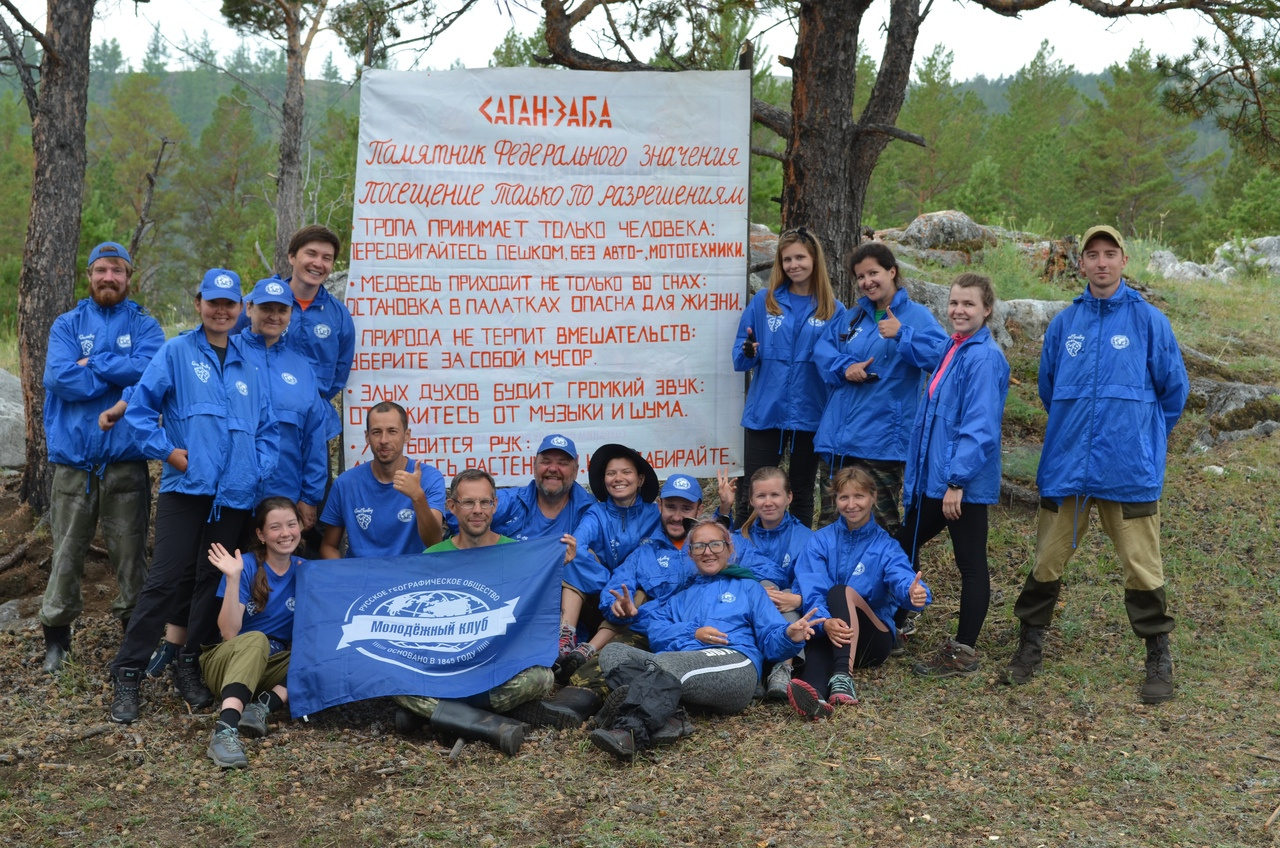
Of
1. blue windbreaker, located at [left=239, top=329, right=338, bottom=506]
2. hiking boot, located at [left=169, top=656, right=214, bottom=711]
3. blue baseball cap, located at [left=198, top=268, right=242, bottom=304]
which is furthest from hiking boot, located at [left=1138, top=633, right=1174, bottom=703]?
blue baseball cap, located at [left=198, top=268, right=242, bottom=304]

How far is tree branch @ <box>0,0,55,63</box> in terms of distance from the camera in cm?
662

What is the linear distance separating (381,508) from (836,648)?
2239 mm

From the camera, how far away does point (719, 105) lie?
6.16 metres

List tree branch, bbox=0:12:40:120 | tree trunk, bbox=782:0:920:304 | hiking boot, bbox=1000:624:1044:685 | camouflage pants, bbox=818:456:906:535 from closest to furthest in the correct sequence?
hiking boot, bbox=1000:624:1044:685, camouflage pants, bbox=818:456:906:535, tree trunk, bbox=782:0:920:304, tree branch, bbox=0:12:40:120

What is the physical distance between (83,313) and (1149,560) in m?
5.03

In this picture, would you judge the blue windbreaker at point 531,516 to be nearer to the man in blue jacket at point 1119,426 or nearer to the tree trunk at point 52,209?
the man in blue jacket at point 1119,426

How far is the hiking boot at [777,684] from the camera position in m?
4.75

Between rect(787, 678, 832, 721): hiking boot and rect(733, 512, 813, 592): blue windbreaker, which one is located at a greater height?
rect(733, 512, 813, 592): blue windbreaker

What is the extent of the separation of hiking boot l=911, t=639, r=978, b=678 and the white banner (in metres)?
1.73

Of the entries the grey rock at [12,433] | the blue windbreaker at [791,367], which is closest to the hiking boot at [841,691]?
the blue windbreaker at [791,367]

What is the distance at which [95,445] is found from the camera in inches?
200

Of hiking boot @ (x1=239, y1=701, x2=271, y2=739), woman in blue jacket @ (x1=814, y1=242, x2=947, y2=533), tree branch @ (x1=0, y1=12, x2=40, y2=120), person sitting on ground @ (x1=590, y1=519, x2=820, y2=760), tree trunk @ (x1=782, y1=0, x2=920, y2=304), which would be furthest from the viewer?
tree branch @ (x1=0, y1=12, x2=40, y2=120)

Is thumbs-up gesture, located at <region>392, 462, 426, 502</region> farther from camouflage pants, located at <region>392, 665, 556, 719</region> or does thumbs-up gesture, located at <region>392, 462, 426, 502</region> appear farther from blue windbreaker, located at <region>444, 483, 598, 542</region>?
camouflage pants, located at <region>392, 665, 556, 719</region>

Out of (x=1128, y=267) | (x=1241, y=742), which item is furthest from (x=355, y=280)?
(x=1128, y=267)
